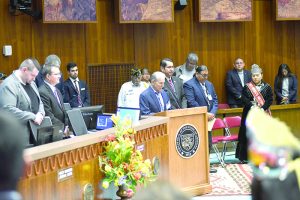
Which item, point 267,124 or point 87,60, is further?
point 87,60

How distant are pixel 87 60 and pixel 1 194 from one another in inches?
399

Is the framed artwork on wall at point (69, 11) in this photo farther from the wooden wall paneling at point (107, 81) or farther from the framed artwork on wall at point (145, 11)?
the wooden wall paneling at point (107, 81)

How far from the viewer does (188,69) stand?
1077 cm

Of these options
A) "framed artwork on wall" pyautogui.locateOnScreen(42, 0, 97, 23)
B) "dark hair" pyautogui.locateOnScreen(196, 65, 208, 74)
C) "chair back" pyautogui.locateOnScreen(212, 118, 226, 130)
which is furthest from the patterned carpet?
"framed artwork on wall" pyautogui.locateOnScreen(42, 0, 97, 23)

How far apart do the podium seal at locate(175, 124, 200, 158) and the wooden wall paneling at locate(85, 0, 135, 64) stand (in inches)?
174

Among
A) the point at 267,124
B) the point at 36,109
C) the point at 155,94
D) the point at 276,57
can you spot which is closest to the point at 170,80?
the point at 155,94

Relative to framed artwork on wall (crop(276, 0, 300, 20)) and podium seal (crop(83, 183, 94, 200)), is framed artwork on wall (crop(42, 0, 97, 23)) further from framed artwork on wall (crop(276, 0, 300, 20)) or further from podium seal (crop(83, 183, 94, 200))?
podium seal (crop(83, 183, 94, 200))

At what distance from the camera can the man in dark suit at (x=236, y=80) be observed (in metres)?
12.2

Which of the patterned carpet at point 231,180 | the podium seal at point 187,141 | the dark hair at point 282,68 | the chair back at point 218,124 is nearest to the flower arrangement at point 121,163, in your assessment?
the podium seal at point 187,141

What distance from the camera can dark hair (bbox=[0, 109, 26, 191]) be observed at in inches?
55.1

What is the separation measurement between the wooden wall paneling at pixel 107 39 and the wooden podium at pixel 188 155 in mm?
4356

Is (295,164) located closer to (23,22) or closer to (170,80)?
(170,80)

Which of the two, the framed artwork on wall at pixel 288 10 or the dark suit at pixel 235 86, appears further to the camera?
the framed artwork on wall at pixel 288 10

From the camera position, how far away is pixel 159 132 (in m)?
6.78
